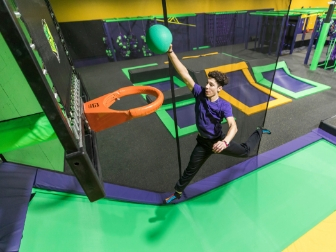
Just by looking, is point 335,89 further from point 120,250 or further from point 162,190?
point 120,250

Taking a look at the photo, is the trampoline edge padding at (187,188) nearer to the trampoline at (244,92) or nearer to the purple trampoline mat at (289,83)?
the trampoline at (244,92)

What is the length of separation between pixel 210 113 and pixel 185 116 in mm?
1800

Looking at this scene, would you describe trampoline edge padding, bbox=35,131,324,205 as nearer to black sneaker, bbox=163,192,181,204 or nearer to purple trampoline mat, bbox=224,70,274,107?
black sneaker, bbox=163,192,181,204

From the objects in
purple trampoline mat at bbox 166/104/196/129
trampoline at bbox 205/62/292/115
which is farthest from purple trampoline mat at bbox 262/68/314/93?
purple trampoline mat at bbox 166/104/196/129

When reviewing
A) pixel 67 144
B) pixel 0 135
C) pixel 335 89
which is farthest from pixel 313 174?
pixel 335 89

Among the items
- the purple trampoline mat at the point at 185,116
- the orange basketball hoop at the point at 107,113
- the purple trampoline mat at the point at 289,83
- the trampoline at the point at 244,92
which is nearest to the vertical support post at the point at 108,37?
the purple trampoline mat at the point at 185,116

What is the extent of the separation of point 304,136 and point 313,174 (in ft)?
2.24

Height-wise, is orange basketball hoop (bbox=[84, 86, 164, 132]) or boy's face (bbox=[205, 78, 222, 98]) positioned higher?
orange basketball hoop (bbox=[84, 86, 164, 132])

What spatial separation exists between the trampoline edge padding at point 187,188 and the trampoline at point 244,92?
776mm

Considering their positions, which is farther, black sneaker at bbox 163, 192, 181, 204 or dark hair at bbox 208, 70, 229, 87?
black sneaker at bbox 163, 192, 181, 204

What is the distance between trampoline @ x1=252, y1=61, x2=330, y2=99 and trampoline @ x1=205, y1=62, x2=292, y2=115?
234 millimetres

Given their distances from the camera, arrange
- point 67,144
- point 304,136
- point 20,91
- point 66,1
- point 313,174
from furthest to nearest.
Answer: point 66,1, point 304,136, point 313,174, point 20,91, point 67,144

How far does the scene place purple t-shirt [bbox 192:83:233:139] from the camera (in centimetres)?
138

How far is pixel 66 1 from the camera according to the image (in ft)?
19.2
